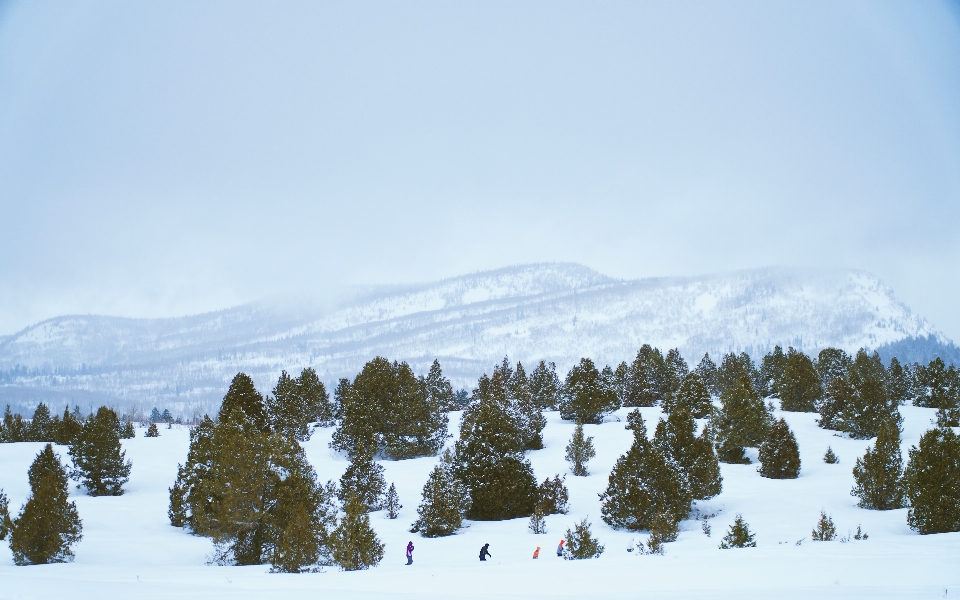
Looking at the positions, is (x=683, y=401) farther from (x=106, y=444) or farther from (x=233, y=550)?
(x=106, y=444)

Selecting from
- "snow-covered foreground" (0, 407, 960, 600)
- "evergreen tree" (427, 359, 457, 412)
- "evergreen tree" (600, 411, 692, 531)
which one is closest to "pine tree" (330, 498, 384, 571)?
"snow-covered foreground" (0, 407, 960, 600)

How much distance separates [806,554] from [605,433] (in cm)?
3681

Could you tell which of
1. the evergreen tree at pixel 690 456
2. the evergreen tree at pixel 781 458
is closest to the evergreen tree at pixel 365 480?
the evergreen tree at pixel 690 456

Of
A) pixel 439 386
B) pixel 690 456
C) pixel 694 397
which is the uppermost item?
pixel 439 386

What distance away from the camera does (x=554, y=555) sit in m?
27.8

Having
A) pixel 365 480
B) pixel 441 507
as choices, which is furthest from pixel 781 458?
pixel 365 480

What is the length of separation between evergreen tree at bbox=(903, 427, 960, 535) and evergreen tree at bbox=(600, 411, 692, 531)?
10.5 m

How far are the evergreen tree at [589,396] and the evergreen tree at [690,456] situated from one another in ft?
82.6

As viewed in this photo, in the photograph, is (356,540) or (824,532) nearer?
(356,540)

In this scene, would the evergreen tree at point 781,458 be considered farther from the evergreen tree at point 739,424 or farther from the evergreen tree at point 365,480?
the evergreen tree at point 365,480

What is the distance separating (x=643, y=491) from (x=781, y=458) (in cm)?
1532

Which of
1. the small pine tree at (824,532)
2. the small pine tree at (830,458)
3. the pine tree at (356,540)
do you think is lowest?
the small pine tree at (830,458)

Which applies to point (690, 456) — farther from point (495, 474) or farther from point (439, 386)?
point (439, 386)

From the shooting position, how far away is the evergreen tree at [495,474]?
37719mm
